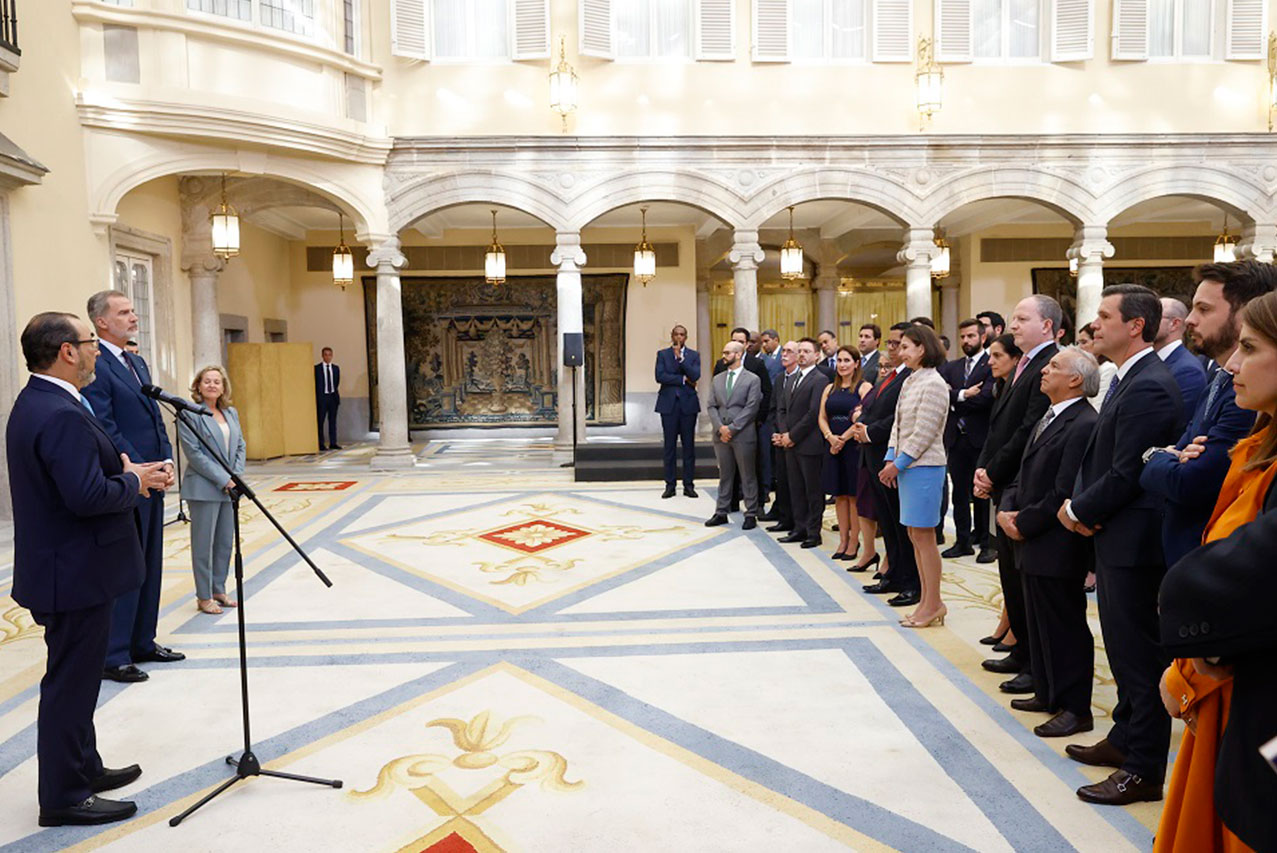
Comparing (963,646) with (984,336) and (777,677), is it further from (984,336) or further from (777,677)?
(984,336)

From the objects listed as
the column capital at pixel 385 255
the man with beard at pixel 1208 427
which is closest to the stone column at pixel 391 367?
the column capital at pixel 385 255

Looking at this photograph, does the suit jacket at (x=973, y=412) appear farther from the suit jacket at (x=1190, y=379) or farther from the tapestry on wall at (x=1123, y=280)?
the tapestry on wall at (x=1123, y=280)

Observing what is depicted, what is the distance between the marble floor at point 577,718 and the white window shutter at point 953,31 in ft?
26.3

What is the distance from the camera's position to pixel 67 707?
2.82 metres

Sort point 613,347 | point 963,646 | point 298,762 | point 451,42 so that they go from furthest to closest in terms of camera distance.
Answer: point 613,347, point 451,42, point 963,646, point 298,762

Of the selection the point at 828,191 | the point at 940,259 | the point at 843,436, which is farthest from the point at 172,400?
the point at 940,259

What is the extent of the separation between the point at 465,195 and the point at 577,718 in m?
8.92

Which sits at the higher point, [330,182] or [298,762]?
[330,182]

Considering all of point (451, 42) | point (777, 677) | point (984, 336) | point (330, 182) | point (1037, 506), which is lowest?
point (777, 677)

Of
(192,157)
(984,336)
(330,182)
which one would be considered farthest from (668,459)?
(192,157)

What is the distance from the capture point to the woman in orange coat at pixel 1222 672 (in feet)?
5.56

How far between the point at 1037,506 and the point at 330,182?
9748mm

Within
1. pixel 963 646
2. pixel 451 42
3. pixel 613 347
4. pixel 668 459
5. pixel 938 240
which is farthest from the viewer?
pixel 613 347

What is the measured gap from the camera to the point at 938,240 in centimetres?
1391
